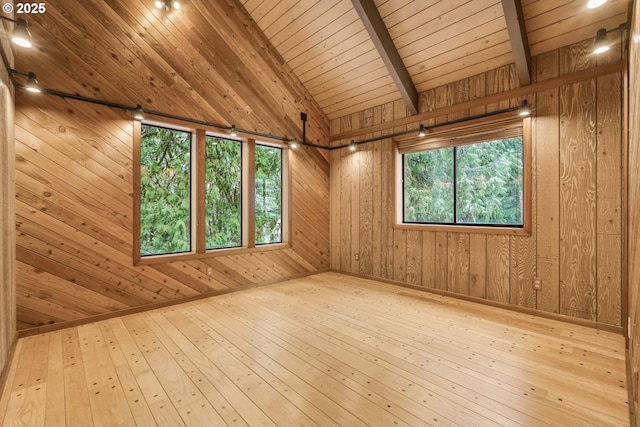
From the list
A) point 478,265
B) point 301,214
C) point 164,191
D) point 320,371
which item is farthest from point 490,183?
point 164,191

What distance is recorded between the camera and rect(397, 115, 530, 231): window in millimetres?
3787

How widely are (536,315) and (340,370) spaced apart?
2574 millimetres

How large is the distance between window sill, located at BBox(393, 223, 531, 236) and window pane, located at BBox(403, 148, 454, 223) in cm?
20

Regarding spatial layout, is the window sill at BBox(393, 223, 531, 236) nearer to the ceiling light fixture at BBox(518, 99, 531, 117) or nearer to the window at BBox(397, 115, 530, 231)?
the window at BBox(397, 115, 530, 231)

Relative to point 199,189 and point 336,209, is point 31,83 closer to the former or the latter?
point 199,189

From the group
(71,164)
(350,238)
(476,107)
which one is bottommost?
(350,238)

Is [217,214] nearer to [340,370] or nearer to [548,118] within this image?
[340,370]

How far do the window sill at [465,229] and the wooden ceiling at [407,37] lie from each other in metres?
1.99

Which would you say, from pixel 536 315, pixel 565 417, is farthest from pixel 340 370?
pixel 536 315

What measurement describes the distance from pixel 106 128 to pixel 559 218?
507cm

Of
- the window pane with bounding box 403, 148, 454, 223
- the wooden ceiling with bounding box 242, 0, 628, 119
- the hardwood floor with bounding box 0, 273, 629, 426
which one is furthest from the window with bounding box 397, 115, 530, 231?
the hardwood floor with bounding box 0, 273, 629, 426

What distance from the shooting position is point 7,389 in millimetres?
2111

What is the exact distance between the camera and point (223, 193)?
180 inches

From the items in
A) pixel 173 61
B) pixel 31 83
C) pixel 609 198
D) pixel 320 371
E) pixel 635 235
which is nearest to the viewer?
pixel 635 235
